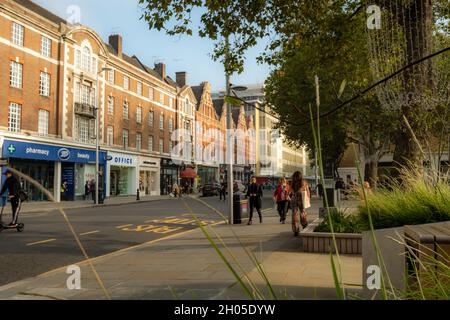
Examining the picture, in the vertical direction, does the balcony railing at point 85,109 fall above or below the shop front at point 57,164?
above

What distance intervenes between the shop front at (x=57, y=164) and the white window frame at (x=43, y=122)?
1.17m

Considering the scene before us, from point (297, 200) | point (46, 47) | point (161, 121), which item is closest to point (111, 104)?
point (46, 47)

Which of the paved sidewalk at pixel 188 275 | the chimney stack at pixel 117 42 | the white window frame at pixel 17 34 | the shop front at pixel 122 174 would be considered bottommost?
→ the paved sidewalk at pixel 188 275

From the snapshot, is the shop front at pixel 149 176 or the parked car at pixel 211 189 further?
the shop front at pixel 149 176

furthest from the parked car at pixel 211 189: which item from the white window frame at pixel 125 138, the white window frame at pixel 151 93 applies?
the white window frame at pixel 151 93

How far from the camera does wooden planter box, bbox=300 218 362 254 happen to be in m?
7.87

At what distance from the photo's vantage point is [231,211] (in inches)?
575

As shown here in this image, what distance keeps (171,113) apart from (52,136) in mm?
23974

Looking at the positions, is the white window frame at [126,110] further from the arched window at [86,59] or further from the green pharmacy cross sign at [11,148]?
the green pharmacy cross sign at [11,148]

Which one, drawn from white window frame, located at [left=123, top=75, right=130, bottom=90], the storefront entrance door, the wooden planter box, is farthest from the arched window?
the wooden planter box

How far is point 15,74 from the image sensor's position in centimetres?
2891

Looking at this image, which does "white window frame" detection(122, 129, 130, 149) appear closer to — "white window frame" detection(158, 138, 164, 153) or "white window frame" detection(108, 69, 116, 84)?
"white window frame" detection(108, 69, 116, 84)

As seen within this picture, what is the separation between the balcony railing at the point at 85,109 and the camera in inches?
1379

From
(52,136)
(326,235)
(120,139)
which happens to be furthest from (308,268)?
(120,139)
